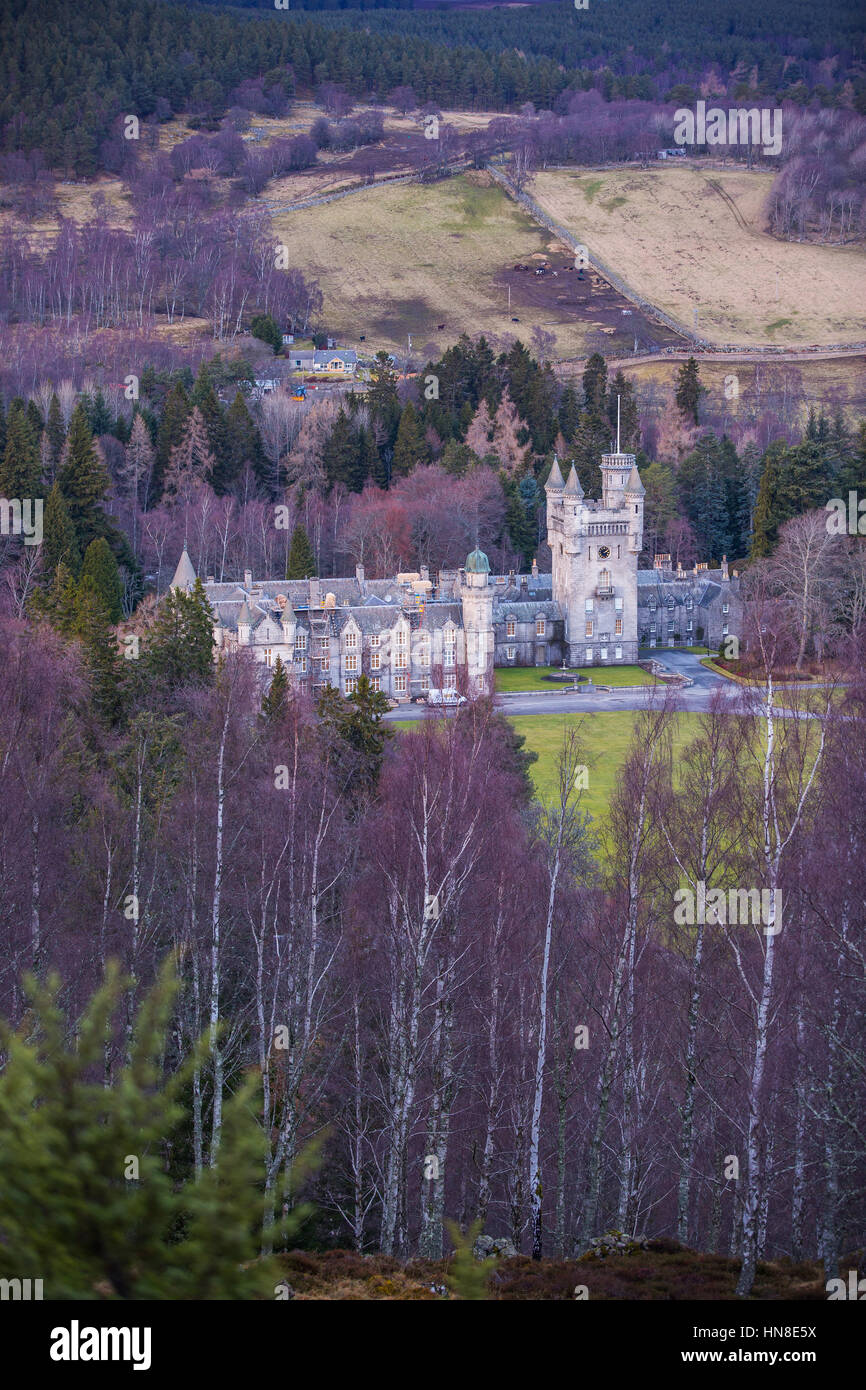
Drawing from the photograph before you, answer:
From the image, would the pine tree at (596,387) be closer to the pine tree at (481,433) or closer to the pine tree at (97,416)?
the pine tree at (481,433)

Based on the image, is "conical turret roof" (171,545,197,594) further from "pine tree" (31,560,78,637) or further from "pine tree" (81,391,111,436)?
"pine tree" (81,391,111,436)

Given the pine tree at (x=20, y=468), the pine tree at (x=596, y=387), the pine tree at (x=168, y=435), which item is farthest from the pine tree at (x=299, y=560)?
the pine tree at (x=596, y=387)

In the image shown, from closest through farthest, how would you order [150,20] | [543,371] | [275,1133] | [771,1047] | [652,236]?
1. [771,1047]
2. [275,1133]
3. [543,371]
4. [652,236]
5. [150,20]

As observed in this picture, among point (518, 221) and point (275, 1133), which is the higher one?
point (518, 221)

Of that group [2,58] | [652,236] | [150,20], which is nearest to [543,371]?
[652,236]

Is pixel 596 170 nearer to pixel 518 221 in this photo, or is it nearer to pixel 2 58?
pixel 518 221

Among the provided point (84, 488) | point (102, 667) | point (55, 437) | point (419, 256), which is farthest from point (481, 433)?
point (419, 256)

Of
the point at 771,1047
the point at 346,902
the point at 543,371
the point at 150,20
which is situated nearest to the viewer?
the point at 771,1047
